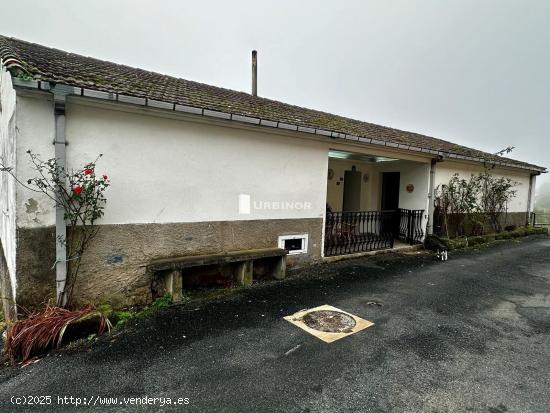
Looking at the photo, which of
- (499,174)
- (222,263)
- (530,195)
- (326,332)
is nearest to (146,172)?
(222,263)

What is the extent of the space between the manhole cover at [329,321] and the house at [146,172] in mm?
2085

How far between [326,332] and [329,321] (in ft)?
1.23

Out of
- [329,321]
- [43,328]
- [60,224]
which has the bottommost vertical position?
[329,321]

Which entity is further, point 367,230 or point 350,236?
point 367,230

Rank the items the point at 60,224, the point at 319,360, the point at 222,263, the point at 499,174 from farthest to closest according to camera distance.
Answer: the point at 499,174 < the point at 222,263 < the point at 60,224 < the point at 319,360

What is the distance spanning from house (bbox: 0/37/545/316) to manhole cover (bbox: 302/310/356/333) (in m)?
2.08

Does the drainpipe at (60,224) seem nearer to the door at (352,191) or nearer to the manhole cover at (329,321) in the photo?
the manhole cover at (329,321)

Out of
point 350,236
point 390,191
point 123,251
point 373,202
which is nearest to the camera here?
point 123,251

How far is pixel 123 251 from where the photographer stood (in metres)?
4.27

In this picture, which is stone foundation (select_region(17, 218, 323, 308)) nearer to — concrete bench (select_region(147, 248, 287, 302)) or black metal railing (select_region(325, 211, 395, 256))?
concrete bench (select_region(147, 248, 287, 302))

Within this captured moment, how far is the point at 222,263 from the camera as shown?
16.4 ft

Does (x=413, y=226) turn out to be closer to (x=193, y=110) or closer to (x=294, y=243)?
(x=294, y=243)

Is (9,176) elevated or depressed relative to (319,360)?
elevated

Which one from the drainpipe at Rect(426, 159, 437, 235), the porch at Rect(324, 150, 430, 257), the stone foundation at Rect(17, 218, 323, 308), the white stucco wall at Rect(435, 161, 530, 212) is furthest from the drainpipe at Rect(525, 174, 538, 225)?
the stone foundation at Rect(17, 218, 323, 308)
